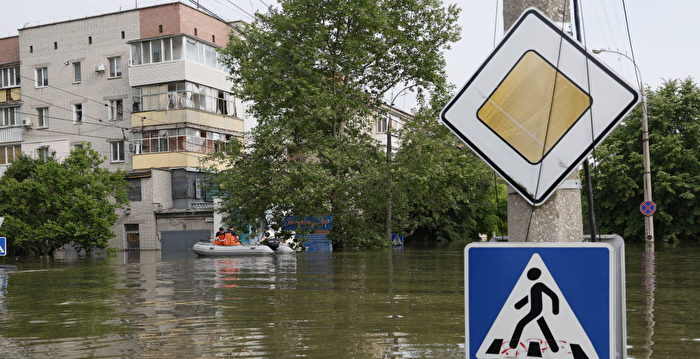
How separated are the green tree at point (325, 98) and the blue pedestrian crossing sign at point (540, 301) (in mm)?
31323

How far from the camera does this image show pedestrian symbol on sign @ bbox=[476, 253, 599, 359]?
293 cm

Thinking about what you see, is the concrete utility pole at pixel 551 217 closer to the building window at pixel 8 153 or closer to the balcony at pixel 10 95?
the building window at pixel 8 153

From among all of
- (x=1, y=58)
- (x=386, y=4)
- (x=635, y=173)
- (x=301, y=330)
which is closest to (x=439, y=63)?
(x=386, y=4)

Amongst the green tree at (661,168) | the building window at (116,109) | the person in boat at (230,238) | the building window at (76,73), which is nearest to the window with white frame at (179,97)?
the building window at (116,109)

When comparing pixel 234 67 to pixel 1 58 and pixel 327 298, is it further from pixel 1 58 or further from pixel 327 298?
pixel 327 298

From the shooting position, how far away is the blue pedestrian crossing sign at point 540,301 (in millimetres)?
2896

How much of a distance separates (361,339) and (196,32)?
1796 inches

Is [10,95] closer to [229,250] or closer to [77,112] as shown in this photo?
[77,112]

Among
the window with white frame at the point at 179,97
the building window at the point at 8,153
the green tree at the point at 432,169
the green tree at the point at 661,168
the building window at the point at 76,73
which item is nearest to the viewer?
the green tree at the point at 432,169

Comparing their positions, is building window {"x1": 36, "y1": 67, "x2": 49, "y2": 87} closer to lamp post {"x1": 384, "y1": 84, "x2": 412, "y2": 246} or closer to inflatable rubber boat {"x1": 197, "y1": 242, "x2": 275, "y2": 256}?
inflatable rubber boat {"x1": 197, "y1": 242, "x2": 275, "y2": 256}

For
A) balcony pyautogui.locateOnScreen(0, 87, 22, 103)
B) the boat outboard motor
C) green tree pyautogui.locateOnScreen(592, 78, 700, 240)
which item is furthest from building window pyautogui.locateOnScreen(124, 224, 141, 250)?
green tree pyautogui.locateOnScreen(592, 78, 700, 240)

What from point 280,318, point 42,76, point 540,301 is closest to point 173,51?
point 42,76

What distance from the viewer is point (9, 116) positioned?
2287 inches

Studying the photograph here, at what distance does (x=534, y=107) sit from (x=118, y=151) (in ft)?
176
